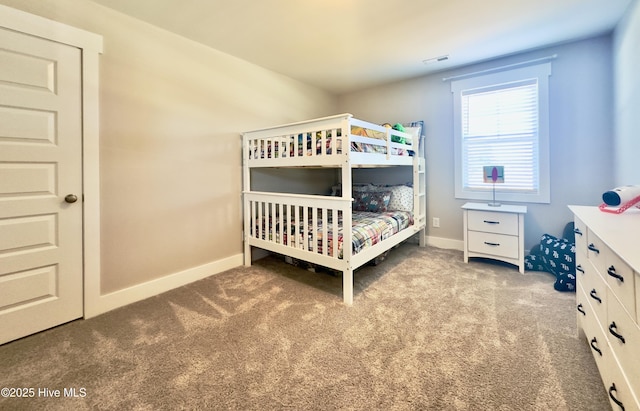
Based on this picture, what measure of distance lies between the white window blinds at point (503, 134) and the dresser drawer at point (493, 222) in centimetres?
53

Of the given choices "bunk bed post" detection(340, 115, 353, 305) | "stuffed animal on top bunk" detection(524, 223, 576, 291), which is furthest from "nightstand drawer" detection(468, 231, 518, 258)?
"bunk bed post" detection(340, 115, 353, 305)

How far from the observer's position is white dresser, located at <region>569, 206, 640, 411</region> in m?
0.81

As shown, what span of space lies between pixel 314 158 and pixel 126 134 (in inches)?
56.4

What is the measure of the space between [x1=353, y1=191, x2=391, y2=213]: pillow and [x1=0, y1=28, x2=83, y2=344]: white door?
2698mm

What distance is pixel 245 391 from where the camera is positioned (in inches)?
48.3

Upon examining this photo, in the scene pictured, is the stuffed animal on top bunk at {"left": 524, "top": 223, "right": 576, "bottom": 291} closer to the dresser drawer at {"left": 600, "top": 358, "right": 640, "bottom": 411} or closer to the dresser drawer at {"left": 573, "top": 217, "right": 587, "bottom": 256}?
the dresser drawer at {"left": 573, "top": 217, "right": 587, "bottom": 256}

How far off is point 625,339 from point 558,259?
71.9 inches

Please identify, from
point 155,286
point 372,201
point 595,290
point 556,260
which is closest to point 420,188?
point 372,201

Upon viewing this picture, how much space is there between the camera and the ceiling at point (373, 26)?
1939 millimetres

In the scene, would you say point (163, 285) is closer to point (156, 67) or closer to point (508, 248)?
A: point (156, 67)

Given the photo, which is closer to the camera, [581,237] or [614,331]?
[614,331]

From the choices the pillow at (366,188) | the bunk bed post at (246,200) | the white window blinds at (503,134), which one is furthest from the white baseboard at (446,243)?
the bunk bed post at (246,200)

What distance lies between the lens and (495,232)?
269 centimetres

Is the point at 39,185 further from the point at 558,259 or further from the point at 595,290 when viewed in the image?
the point at 558,259
